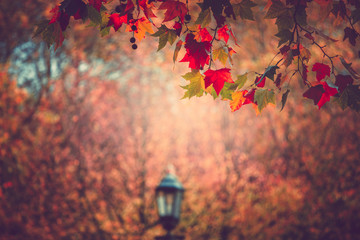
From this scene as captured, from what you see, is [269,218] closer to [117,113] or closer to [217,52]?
[117,113]

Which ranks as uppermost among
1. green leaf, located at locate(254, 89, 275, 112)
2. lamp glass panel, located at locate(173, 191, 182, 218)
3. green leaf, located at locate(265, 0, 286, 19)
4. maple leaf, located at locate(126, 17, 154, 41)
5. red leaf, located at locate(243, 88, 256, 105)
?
green leaf, located at locate(265, 0, 286, 19)

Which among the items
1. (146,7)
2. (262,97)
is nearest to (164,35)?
(146,7)

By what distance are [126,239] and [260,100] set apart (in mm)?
9682

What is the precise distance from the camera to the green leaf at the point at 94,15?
241 centimetres

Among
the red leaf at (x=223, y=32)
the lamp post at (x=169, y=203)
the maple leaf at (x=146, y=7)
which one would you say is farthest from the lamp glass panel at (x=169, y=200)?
the maple leaf at (x=146, y=7)

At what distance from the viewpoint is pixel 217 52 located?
2.64m

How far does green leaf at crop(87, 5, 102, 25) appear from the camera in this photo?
2.41m

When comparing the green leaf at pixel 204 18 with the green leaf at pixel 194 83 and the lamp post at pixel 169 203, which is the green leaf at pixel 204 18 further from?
the lamp post at pixel 169 203

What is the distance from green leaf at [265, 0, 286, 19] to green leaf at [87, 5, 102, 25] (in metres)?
1.21

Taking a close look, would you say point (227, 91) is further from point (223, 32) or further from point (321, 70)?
point (321, 70)

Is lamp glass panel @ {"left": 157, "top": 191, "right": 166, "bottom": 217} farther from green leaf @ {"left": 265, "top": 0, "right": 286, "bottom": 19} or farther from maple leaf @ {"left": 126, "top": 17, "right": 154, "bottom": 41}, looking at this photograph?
green leaf @ {"left": 265, "top": 0, "right": 286, "bottom": 19}

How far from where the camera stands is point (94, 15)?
2418 mm

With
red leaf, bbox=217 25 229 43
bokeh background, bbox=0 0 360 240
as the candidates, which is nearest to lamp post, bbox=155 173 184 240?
red leaf, bbox=217 25 229 43

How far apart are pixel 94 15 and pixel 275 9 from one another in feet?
4.30
